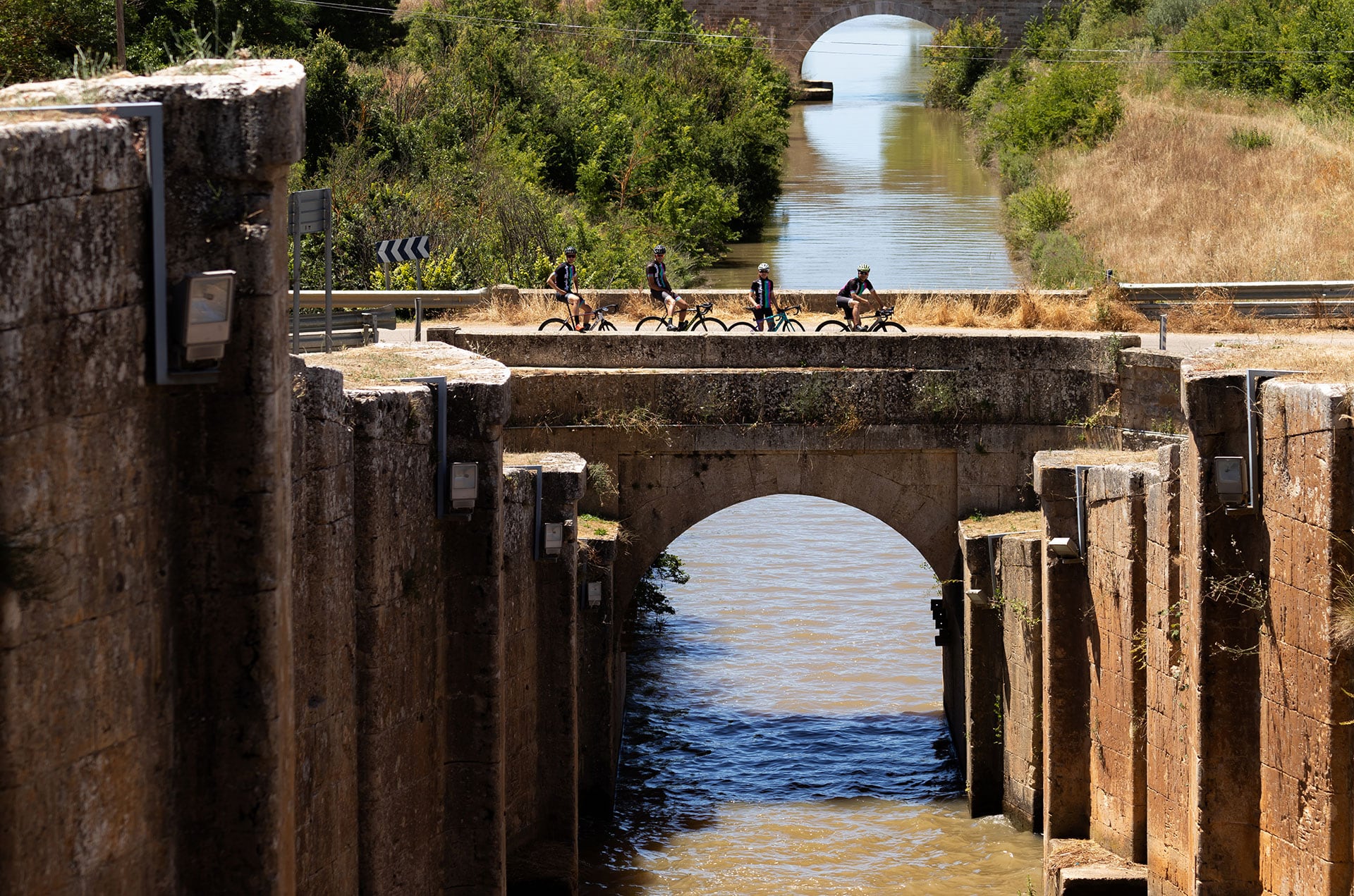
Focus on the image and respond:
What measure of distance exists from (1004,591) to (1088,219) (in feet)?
69.3

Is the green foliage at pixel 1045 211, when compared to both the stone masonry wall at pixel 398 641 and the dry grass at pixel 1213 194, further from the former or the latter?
the stone masonry wall at pixel 398 641

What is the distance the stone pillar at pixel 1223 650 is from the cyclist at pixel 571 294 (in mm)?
10270

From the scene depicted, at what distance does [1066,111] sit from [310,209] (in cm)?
3806

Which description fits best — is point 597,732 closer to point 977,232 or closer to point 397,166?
point 397,166

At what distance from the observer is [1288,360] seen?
11961 mm

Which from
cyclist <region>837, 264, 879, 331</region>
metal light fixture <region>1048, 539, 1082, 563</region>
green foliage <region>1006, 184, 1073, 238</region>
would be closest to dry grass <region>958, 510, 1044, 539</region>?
metal light fixture <region>1048, 539, 1082, 563</region>

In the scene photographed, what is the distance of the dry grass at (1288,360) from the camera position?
442 inches

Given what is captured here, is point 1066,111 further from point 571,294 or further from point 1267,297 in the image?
point 571,294

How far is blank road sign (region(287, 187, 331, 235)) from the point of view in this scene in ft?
39.5

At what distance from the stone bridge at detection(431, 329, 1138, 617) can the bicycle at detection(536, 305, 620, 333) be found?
1.27 meters

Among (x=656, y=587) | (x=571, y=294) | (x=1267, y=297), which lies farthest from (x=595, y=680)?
(x=1267, y=297)

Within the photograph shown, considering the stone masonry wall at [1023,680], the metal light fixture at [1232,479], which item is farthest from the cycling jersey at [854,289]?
the metal light fixture at [1232,479]

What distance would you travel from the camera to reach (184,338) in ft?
24.3

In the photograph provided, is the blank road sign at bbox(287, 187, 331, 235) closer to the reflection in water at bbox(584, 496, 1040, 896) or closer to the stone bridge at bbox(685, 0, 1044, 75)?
the reflection in water at bbox(584, 496, 1040, 896)
